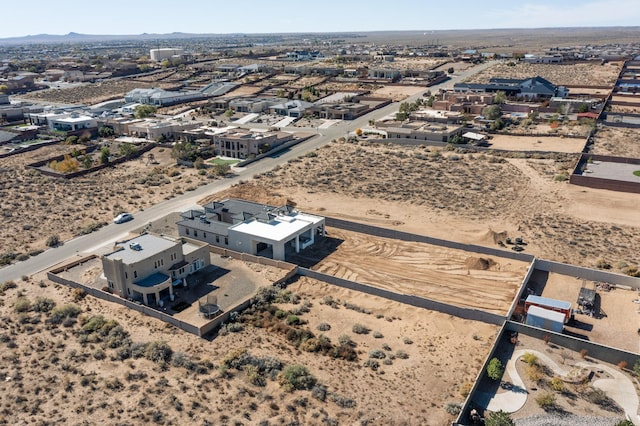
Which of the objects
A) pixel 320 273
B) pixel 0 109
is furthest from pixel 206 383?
pixel 0 109

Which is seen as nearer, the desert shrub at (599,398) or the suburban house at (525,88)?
the desert shrub at (599,398)

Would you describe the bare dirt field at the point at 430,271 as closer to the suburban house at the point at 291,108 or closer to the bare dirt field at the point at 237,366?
the bare dirt field at the point at 237,366

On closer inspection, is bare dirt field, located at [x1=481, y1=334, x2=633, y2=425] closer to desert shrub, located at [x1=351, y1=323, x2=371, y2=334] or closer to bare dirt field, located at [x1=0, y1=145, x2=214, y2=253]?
desert shrub, located at [x1=351, y1=323, x2=371, y2=334]

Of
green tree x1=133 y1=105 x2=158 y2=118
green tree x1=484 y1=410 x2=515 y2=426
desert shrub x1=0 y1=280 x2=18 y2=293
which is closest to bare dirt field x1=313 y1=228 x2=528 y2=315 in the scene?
green tree x1=484 y1=410 x2=515 y2=426

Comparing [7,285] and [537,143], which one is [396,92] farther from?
[7,285]

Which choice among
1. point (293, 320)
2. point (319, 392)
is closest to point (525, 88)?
point (293, 320)

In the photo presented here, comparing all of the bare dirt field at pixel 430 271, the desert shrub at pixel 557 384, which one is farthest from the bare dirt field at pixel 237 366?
the desert shrub at pixel 557 384
